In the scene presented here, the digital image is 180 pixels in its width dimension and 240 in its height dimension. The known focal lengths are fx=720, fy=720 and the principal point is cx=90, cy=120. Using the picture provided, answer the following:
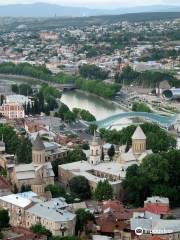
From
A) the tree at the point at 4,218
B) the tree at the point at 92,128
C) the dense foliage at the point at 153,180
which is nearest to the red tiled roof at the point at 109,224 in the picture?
the tree at the point at 4,218

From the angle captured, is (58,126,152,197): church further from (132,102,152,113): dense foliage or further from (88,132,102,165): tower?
(132,102,152,113): dense foliage

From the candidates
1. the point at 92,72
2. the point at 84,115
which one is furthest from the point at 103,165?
the point at 92,72

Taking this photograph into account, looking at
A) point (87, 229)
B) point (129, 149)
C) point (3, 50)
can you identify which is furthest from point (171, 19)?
point (87, 229)

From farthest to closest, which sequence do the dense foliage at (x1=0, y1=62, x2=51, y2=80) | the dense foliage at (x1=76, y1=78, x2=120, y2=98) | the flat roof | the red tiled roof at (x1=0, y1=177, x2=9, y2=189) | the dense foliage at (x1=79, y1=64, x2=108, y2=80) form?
the dense foliage at (x1=0, y1=62, x2=51, y2=80) < the dense foliage at (x1=79, y1=64, x2=108, y2=80) < the dense foliage at (x1=76, y1=78, x2=120, y2=98) < the red tiled roof at (x1=0, y1=177, x2=9, y2=189) < the flat roof

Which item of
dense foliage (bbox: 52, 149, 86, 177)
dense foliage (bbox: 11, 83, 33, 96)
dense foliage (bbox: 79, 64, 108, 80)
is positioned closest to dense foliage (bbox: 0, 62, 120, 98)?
dense foliage (bbox: 79, 64, 108, 80)

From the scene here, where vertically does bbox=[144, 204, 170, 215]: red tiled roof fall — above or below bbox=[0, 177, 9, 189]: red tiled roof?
above

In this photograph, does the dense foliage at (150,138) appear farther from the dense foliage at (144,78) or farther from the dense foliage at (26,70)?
the dense foliage at (26,70)

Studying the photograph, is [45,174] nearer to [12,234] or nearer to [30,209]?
[30,209]

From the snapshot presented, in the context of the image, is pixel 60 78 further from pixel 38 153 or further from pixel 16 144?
pixel 38 153
